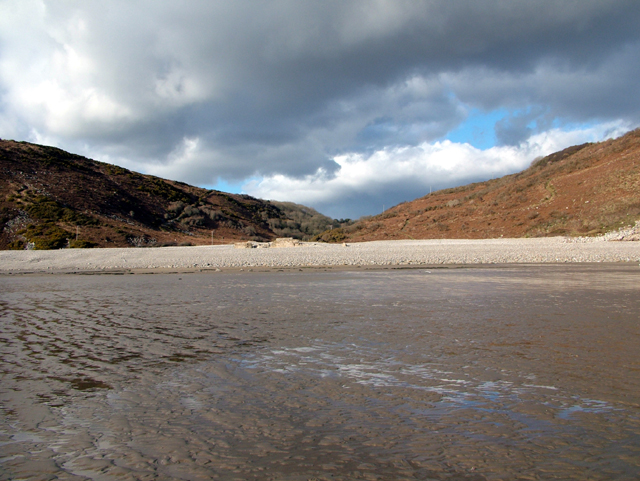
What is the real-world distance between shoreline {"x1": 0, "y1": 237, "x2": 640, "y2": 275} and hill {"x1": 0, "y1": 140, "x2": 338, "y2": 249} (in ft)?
60.5

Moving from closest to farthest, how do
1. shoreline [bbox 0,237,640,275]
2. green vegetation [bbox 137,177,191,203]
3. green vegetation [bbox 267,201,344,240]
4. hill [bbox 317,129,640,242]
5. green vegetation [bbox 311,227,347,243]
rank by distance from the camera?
shoreline [bbox 0,237,640,275] → hill [bbox 317,129,640,242] → green vegetation [bbox 311,227,347,243] → green vegetation [bbox 137,177,191,203] → green vegetation [bbox 267,201,344,240]

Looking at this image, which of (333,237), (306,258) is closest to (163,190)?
(333,237)

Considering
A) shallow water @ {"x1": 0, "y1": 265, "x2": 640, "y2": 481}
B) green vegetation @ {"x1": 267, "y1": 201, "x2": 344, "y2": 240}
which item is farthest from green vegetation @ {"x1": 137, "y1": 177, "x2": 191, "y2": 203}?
shallow water @ {"x1": 0, "y1": 265, "x2": 640, "y2": 481}

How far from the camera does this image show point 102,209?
65812mm

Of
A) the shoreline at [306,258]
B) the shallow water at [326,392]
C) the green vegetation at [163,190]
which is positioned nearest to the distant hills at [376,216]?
the green vegetation at [163,190]

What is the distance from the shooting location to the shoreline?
25375 millimetres

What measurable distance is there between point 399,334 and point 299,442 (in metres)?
4.54

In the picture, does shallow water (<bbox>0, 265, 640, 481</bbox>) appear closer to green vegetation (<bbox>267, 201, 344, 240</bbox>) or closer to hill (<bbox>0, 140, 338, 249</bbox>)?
hill (<bbox>0, 140, 338, 249</bbox>)

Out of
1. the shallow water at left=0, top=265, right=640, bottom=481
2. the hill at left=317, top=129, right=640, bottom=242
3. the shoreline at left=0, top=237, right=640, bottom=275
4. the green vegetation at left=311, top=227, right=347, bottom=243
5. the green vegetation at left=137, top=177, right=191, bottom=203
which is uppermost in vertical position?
the green vegetation at left=137, top=177, right=191, bottom=203

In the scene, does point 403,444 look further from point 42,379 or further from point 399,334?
point 42,379

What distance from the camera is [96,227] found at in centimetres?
5647

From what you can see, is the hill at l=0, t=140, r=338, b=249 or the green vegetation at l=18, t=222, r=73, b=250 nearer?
the green vegetation at l=18, t=222, r=73, b=250

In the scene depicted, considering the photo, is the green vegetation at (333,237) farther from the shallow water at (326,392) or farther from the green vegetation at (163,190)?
the green vegetation at (163,190)

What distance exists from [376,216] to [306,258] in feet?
119
